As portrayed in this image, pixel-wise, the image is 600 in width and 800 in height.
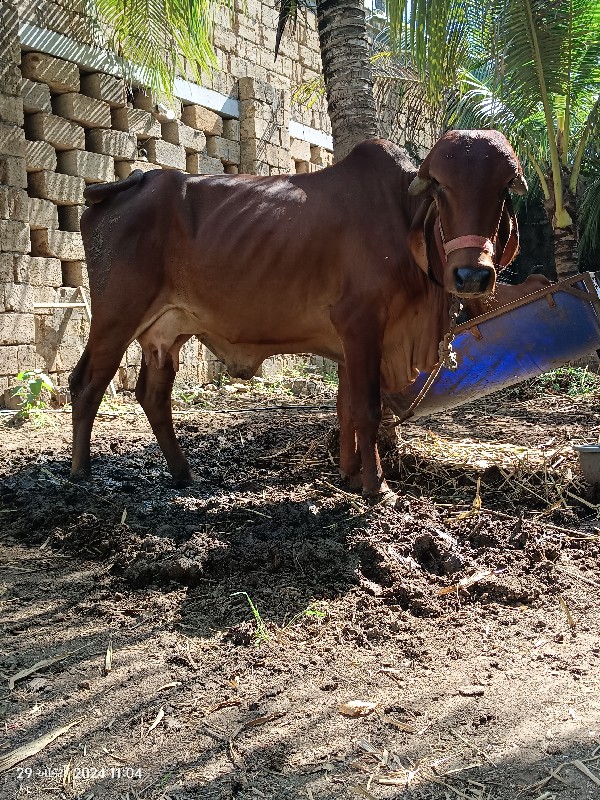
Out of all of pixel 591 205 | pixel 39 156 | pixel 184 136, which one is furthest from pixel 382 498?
pixel 591 205

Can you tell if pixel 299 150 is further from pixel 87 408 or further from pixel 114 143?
pixel 87 408

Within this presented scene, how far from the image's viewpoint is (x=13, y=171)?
799 cm

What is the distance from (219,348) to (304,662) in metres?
2.47

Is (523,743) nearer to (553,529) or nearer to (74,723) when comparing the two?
(74,723)

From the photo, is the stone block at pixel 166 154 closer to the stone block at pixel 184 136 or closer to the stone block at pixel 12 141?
the stone block at pixel 184 136

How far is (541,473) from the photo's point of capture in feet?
14.8

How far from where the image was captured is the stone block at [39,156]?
8203mm

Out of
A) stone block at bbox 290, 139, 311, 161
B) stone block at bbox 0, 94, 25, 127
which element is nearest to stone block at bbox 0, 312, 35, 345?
stone block at bbox 0, 94, 25, 127

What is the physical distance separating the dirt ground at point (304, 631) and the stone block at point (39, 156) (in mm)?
4359

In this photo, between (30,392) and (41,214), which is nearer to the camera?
(30,392)

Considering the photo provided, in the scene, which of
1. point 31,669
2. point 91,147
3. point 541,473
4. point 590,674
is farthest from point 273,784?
point 91,147

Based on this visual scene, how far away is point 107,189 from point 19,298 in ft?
12.2

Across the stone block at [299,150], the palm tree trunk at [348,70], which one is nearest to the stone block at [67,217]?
the palm tree trunk at [348,70]

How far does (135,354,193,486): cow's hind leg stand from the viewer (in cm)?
489
